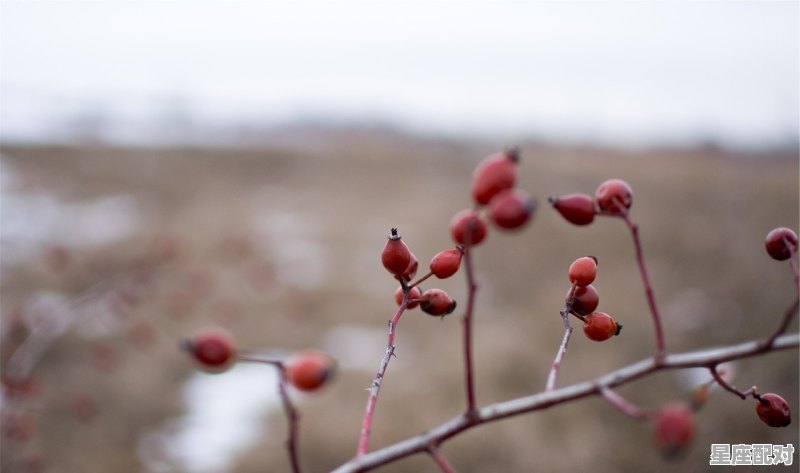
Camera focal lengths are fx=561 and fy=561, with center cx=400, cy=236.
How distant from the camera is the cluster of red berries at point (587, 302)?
1.01m

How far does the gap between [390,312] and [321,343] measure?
7.69 ft

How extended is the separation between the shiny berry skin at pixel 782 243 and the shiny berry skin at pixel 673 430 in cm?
50

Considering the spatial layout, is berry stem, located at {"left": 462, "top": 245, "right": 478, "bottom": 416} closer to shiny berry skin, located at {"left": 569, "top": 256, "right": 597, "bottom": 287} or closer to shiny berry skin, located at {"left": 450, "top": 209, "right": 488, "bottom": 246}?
shiny berry skin, located at {"left": 450, "top": 209, "right": 488, "bottom": 246}

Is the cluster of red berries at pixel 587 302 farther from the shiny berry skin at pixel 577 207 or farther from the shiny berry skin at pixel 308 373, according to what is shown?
the shiny berry skin at pixel 308 373

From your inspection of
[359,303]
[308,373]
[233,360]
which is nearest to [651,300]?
[308,373]

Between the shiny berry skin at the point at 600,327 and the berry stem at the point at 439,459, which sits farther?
the shiny berry skin at the point at 600,327

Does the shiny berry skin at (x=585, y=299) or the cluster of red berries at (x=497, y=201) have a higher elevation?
the cluster of red berries at (x=497, y=201)

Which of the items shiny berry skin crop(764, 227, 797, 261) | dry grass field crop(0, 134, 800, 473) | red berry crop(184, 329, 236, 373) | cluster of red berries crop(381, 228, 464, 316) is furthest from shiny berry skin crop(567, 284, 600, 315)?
dry grass field crop(0, 134, 800, 473)

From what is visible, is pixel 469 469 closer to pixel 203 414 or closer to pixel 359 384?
pixel 359 384

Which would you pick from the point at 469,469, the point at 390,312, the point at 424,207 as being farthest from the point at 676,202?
the point at 469,469

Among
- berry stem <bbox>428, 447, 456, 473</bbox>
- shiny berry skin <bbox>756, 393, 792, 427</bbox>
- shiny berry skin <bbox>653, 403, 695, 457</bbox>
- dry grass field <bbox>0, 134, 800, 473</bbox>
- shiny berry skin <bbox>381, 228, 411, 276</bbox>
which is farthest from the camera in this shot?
dry grass field <bbox>0, 134, 800, 473</bbox>

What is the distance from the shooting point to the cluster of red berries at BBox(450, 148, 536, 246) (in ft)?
2.72

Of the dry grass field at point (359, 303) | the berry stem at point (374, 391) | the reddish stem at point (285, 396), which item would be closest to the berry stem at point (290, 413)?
the reddish stem at point (285, 396)

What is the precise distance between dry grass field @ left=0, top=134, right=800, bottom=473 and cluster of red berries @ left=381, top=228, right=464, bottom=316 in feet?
8.17
